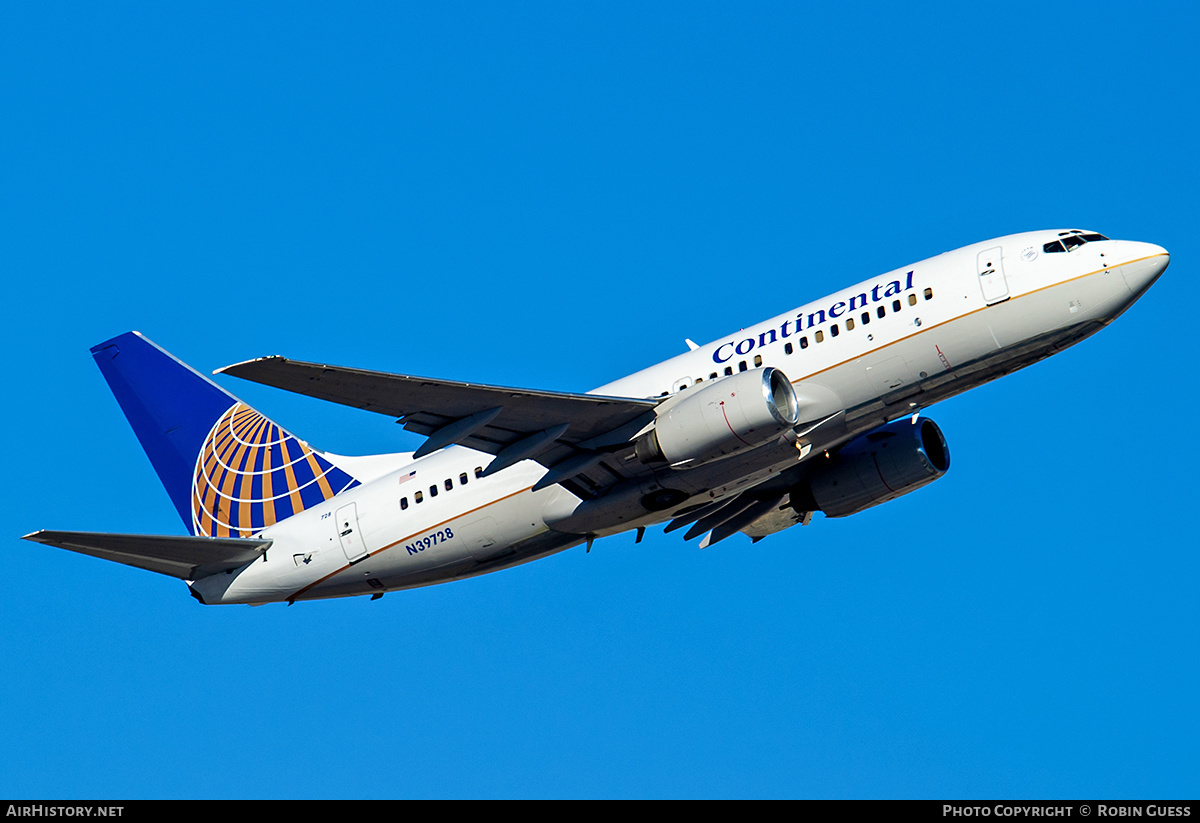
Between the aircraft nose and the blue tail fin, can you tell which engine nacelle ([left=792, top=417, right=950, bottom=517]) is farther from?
the blue tail fin

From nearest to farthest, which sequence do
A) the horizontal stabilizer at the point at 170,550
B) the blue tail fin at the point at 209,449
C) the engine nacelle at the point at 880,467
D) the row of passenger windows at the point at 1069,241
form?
1. the row of passenger windows at the point at 1069,241
2. the horizontal stabilizer at the point at 170,550
3. the engine nacelle at the point at 880,467
4. the blue tail fin at the point at 209,449

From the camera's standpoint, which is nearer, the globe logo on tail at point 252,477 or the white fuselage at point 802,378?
the white fuselage at point 802,378

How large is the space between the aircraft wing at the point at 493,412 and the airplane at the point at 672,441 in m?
0.05

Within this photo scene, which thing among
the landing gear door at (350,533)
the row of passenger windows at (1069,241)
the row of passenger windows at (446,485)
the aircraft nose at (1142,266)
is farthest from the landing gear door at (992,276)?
the landing gear door at (350,533)

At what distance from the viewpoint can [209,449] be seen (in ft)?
133

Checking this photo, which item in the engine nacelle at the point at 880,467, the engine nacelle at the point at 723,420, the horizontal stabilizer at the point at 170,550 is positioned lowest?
the horizontal stabilizer at the point at 170,550

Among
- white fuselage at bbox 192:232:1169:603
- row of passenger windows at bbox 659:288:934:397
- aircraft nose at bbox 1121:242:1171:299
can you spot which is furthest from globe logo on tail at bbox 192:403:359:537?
aircraft nose at bbox 1121:242:1171:299

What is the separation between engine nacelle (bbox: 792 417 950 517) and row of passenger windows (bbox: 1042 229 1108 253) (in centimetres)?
670

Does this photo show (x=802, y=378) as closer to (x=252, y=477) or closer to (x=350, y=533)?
(x=350, y=533)

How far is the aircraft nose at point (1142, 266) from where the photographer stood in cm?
3028

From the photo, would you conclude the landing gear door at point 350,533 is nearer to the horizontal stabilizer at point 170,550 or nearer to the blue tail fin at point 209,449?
the blue tail fin at point 209,449

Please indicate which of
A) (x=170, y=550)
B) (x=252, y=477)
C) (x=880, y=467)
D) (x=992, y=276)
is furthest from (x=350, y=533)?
(x=992, y=276)

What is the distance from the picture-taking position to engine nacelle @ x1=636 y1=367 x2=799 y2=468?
2967 cm

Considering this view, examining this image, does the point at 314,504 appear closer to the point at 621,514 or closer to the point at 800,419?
the point at 621,514
